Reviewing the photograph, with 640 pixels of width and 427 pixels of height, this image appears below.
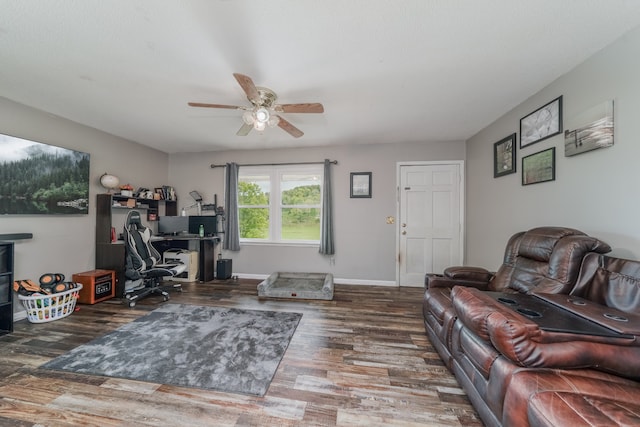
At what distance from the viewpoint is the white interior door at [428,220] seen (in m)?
3.91

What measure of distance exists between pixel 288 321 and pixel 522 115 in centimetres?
348

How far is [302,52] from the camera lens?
1.76m

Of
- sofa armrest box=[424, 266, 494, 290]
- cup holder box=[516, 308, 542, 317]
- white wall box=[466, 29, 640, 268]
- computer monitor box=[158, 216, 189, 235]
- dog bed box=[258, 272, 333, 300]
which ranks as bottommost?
dog bed box=[258, 272, 333, 300]

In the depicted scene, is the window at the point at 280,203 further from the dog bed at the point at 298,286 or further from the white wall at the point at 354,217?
the dog bed at the point at 298,286

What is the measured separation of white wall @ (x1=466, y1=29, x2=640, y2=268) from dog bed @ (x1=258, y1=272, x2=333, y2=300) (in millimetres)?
2457

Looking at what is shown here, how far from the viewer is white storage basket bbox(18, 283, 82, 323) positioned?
251cm

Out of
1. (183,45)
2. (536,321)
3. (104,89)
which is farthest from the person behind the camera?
(104,89)

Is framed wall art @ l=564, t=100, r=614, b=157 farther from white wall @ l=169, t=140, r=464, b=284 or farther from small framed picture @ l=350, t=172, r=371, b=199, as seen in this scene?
small framed picture @ l=350, t=172, r=371, b=199

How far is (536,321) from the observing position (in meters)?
1.21

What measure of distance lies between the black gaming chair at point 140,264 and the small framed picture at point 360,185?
10.0ft

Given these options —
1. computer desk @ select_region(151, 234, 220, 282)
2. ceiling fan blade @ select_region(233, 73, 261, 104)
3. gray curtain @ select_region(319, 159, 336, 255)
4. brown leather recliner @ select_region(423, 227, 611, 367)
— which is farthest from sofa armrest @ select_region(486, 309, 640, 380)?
computer desk @ select_region(151, 234, 220, 282)

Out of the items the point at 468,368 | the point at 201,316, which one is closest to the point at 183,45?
the point at 201,316

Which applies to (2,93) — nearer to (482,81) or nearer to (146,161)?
(146,161)

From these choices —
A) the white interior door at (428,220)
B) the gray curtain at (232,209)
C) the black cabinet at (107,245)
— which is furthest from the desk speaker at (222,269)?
the white interior door at (428,220)
